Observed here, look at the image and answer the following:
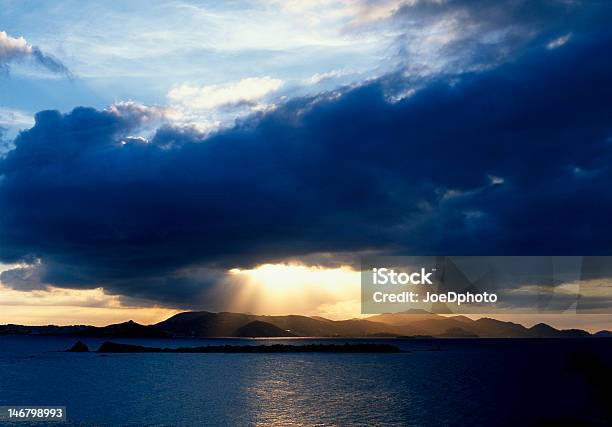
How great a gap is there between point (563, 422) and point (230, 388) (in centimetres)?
5295

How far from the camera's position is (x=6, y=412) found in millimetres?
59781

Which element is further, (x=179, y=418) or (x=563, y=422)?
(x=179, y=418)

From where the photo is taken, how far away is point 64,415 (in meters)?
60.3

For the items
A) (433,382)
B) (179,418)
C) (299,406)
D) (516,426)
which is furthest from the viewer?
(433,382)

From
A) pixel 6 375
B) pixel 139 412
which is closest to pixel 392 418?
pixel 139 412

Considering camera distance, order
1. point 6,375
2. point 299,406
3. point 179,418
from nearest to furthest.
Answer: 1. point 179,418
2. point 299,406
3. point 6,375

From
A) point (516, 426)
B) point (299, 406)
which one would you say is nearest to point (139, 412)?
point (299, 406)

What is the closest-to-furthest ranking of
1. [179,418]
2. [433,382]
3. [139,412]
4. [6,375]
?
[179,418] → [139,412] → [433,382] → [6,375]

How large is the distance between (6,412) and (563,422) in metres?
54.8

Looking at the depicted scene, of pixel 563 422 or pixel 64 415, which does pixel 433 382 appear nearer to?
pixel 563 422

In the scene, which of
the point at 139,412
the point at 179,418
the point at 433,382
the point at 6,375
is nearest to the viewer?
the point at 179,418

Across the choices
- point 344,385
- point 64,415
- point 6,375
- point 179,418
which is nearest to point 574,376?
point 344,385

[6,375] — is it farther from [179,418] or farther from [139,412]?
[179,418]

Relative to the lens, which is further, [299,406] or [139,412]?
[299,406]
